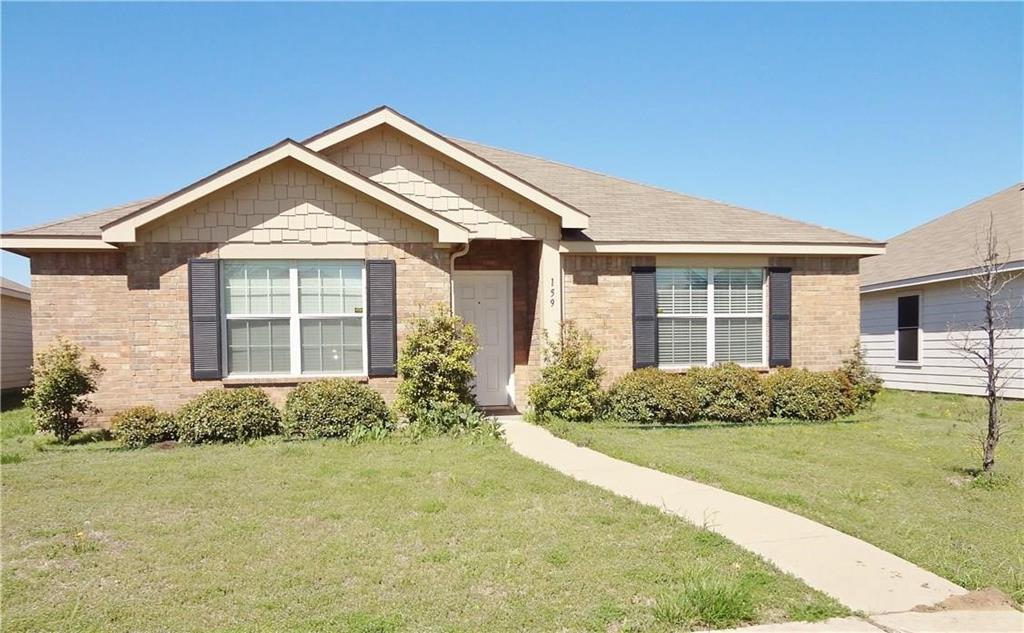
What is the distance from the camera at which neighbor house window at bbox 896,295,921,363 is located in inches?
650

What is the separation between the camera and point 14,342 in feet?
63.9

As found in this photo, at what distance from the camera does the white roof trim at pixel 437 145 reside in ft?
38.0

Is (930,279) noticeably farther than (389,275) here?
Yes

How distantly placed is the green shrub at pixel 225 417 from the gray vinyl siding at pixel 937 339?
41.2 ft

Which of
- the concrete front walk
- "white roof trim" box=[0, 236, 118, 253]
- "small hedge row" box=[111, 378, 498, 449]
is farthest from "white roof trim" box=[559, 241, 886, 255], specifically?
"white roof trim" box=[0, 236, 118, 253]

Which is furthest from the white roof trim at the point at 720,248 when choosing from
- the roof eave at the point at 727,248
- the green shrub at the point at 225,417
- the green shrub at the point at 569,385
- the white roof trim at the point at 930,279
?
the green shrub at the point at 225,417

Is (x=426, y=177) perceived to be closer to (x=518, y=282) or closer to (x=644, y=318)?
(x=518, y=282)

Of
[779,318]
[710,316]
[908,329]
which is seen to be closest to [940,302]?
[908,329]

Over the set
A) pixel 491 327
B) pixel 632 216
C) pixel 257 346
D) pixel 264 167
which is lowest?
pixel 257 346

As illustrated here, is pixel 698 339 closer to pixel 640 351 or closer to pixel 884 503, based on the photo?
pixel 640 351

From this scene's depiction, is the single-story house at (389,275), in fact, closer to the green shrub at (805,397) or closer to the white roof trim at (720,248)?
the white roof trim at (720,248)

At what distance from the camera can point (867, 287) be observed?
17859 mm

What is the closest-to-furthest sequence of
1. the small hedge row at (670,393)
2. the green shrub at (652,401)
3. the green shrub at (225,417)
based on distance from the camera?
the green shrub at (225,417) → the small hedge row at (670,393) → the green shrub at (652,401)

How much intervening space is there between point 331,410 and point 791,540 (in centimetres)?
663
